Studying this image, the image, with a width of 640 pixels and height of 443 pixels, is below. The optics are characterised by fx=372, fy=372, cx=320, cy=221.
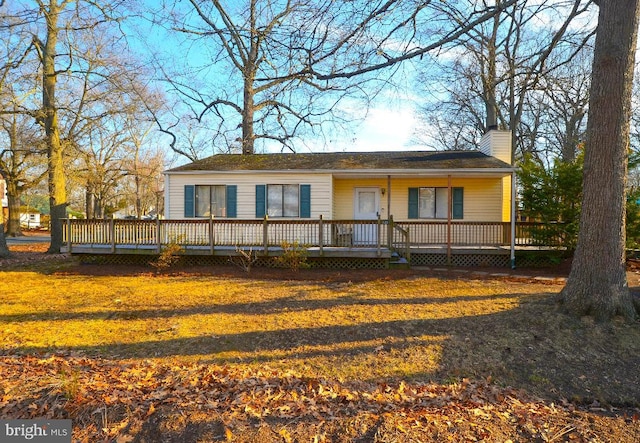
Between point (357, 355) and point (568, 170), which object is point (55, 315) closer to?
point (357, 355)

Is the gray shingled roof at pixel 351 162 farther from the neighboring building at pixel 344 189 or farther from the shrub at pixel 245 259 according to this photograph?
the shrub at pixel 245 259

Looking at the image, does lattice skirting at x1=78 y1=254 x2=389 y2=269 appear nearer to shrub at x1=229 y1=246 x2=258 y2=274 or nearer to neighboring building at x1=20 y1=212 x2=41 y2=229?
shrub at x1=229 y1=246 x2=258 y2=274

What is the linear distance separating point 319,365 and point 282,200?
9.18m

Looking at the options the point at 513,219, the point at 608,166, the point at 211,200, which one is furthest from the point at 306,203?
the point at 608,166

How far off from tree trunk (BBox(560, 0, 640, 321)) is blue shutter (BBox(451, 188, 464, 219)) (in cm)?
780

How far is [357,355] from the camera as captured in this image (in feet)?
17.2

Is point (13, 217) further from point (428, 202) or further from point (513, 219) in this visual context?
point (513, 219)

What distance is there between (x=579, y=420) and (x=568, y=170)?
9942 mm

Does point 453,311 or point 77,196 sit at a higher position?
point 77,196

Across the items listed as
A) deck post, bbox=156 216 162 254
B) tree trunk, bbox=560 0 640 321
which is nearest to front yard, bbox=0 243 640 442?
tree trunk, bbox=560 0 640 321

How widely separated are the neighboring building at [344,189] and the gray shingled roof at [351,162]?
0.04m

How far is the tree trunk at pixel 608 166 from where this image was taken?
5.90 m

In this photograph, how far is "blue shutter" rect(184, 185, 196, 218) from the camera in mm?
13609

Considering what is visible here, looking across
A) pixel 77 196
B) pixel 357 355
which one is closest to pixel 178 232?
pixel 357 355
